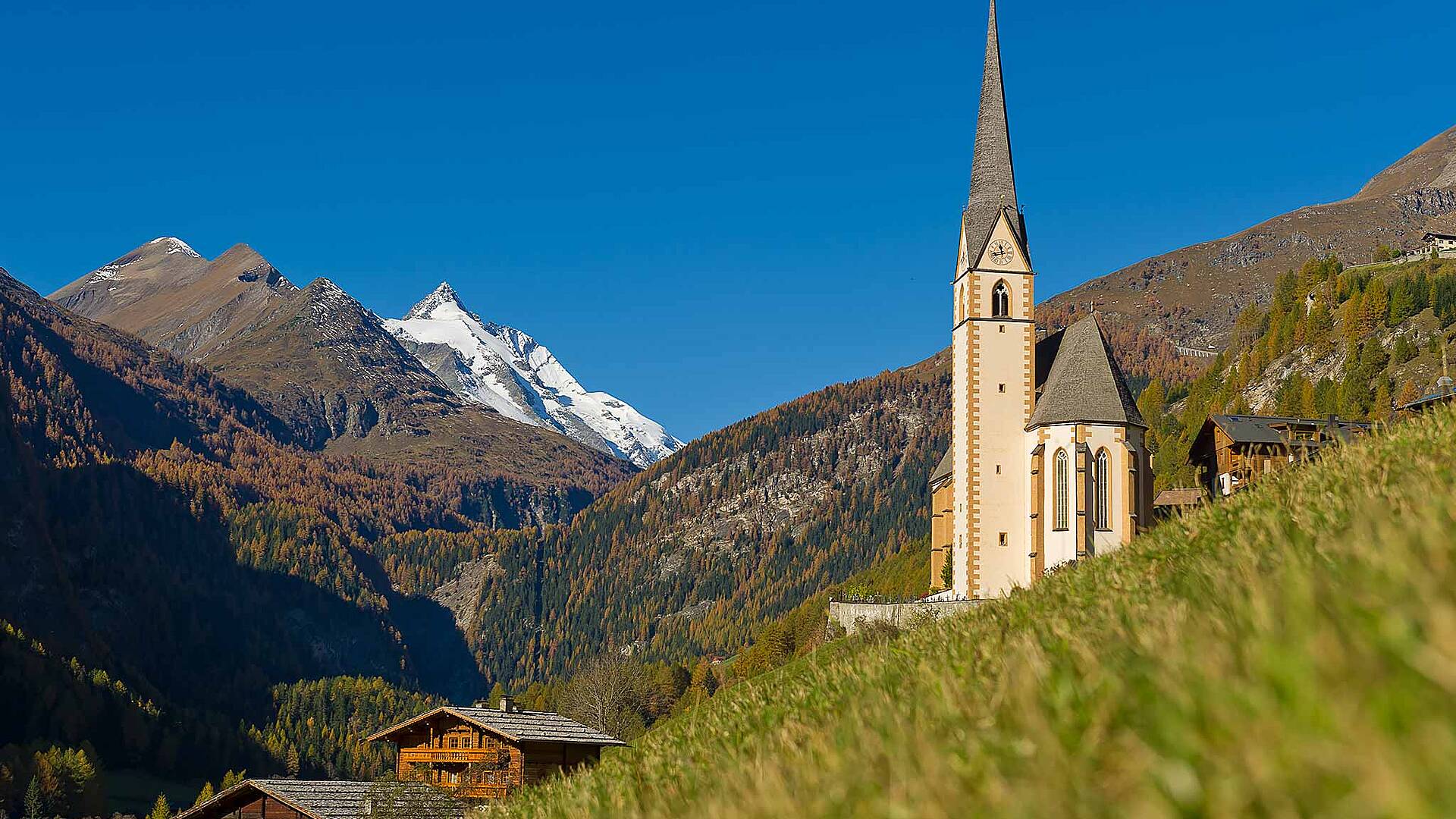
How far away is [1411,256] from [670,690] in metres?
119

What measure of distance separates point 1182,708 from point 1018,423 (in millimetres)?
69800

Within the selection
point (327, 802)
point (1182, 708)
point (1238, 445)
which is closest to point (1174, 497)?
point (1238, 445)

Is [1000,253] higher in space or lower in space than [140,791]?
higher

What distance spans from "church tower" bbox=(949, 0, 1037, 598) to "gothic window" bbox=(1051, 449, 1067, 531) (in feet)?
5.08

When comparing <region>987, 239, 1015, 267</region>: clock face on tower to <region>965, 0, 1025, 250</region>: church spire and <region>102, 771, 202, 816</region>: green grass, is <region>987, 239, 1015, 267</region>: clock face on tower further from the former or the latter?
<region>102, 771, 202, 816</region>: green grass

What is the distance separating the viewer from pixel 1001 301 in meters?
75.4

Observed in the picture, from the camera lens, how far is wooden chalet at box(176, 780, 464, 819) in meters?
45.2

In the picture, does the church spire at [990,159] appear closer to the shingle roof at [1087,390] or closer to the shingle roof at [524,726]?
the shingle roof at [1087,390]

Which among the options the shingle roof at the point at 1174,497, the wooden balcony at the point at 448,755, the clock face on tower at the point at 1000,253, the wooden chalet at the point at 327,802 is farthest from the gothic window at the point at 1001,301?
the wooden chalet at the point at 327,802

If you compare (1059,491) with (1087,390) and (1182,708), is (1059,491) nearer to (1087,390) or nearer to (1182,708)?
(1087,390)

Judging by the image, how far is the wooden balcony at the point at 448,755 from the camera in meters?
56.3

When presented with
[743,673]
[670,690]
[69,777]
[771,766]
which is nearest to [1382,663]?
[771,766]

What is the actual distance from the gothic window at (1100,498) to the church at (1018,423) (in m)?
0.04

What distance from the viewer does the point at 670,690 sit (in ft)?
498
